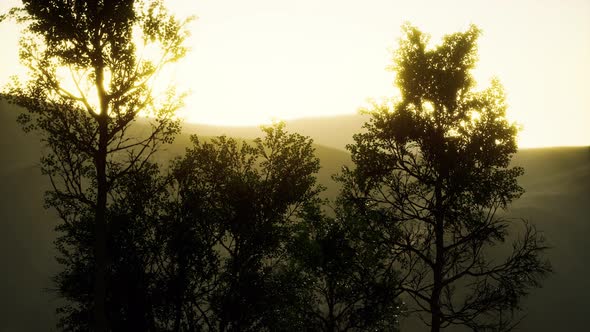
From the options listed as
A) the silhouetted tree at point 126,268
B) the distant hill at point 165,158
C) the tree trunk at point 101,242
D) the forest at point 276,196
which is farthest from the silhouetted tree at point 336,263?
the distant hill at point 165,158

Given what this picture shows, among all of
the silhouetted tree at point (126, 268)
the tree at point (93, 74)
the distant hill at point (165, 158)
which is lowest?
the distant hill at point (165, 158)

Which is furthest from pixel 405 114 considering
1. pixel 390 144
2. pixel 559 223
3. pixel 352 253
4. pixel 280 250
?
pixel 559 223

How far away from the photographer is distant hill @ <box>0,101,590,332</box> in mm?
72750

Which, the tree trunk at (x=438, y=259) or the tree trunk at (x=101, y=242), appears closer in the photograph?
the tree trunk at (x=101, y=242)

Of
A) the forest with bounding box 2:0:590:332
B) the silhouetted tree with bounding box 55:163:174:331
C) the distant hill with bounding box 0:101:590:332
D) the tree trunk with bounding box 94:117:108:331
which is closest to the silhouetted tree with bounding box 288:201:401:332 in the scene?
the forest with bounding box 2:0:590:332

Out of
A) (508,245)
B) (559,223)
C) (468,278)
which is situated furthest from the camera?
(559,223)

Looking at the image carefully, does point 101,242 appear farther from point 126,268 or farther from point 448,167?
point 448,167

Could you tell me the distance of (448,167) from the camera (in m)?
17.1

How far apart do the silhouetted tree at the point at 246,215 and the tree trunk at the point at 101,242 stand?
208 inches

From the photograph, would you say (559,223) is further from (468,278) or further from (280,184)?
(280,184)

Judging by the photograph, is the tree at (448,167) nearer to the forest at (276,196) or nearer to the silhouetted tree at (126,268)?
the forest at (276,196)

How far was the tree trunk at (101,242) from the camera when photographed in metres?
14.9

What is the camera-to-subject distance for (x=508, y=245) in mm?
81250

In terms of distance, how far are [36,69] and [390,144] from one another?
13215mm
